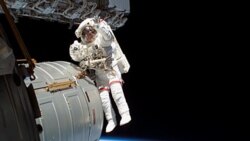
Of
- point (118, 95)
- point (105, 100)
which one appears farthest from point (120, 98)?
point (105, 100)

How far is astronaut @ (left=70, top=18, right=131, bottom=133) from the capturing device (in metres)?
5.28

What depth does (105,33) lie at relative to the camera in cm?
509

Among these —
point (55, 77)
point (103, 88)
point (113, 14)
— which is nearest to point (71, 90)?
point (55, 77)

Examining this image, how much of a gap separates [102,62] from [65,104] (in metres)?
1.30

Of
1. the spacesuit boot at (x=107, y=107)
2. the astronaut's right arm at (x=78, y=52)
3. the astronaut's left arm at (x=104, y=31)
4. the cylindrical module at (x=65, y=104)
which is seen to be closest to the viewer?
the cylindrical module at (x=65, y=104)

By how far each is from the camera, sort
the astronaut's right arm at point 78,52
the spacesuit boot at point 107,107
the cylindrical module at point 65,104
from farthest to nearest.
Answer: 1. the astronaut's right arm at point 78,52
2. the spacesuit boot at point 107,107
3. the cylindrical module at point 65,104

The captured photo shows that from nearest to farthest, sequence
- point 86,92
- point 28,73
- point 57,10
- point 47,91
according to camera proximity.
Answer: point 28,73, point 47,91, point 86,92, point 57,10

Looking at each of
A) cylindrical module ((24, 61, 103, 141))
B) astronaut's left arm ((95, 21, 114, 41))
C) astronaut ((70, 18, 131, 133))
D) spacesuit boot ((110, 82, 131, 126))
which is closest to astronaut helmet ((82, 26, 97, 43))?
astronaut ((70, 18, 131, 133))

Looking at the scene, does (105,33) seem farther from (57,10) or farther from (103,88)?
(57,10)

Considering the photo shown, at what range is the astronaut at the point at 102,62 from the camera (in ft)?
17.3

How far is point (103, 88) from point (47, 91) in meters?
1.46

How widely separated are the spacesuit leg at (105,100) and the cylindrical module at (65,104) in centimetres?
17

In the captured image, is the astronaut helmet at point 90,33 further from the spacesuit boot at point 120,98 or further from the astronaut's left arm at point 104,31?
the spacesuit boot at point 120,98

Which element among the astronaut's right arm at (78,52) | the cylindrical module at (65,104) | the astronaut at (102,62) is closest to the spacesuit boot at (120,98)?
the astronaut at (102,62)
